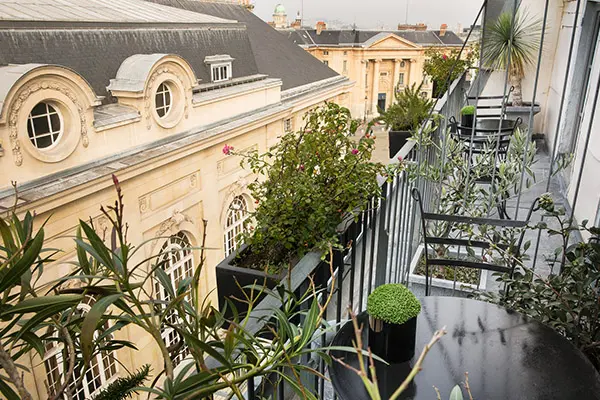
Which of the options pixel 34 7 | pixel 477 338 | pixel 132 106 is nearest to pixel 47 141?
pixel 132 106

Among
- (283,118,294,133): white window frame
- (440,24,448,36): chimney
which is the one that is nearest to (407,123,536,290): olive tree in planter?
(283,118,294,133): white window frame

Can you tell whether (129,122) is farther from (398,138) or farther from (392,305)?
(392,305)

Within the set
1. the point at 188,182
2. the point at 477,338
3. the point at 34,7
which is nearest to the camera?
the point at 477,338

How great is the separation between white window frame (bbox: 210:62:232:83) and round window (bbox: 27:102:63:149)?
182 inches

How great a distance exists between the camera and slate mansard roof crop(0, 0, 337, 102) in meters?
7.27

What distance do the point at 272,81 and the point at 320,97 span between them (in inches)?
157

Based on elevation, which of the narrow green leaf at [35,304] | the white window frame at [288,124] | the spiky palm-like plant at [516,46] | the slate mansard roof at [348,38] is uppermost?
the slate mansard roof at [348,38]

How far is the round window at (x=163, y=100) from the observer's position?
29.7 ft

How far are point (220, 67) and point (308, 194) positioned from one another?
393 inches

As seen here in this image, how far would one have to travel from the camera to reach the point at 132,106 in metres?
8.48

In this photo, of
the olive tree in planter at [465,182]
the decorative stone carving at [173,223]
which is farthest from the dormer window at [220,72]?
the olive tree in planter at [465,182]

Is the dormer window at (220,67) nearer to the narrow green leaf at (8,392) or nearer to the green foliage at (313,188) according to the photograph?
the green foliage at (313,188)

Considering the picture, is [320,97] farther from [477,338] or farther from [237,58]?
[477,338]

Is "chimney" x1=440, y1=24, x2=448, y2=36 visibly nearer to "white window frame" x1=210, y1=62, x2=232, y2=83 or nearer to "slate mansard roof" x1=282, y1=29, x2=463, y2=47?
"slate mansard roof" x1=282, y1=29, x2=463, y2=47
